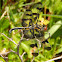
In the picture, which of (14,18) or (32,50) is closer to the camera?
(32,50)

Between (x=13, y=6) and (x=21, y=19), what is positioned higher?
(x=13, y=6)

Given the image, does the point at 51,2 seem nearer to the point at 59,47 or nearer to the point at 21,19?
the point at 21,19

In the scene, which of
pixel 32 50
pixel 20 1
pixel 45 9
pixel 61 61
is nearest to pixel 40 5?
pixel 45 9

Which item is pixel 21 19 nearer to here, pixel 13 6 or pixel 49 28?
pixel 13 6

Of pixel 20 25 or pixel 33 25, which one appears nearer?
pixel 33 25

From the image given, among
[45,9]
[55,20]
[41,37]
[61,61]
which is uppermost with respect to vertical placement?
[45,9]

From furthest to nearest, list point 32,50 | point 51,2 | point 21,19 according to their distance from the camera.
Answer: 1. point 51,2
2. point 21,19
3. point 32,50

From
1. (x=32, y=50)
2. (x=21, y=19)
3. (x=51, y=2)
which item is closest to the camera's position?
(x=32, y=50)
